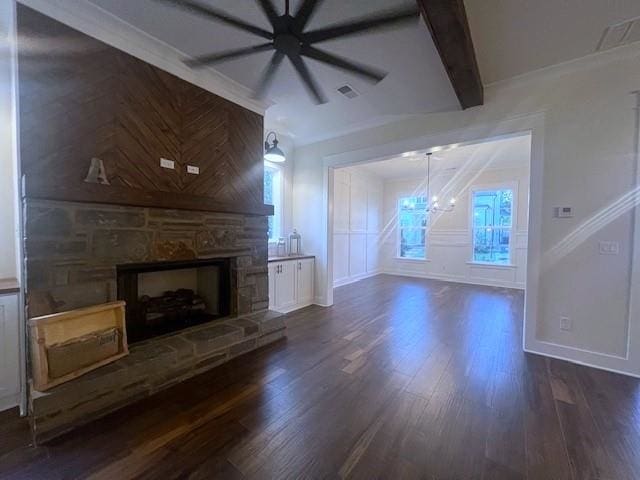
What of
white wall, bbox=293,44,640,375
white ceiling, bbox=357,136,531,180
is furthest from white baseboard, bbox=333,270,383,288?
white wall, bbox=293,44,640,375

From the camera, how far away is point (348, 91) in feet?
9.60

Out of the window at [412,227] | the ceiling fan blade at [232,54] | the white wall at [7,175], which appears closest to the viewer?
the ceiling fan blade at [232,54]

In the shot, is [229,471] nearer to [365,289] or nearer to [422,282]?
[365,289]

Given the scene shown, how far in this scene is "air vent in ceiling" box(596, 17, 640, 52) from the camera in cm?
210

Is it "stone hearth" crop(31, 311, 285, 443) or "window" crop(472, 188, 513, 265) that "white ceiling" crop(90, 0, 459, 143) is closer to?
"stone hearth" crop(31, 311, 285, 443)

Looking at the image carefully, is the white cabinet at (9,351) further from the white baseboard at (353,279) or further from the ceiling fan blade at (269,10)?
the white baseboard at (353,279)

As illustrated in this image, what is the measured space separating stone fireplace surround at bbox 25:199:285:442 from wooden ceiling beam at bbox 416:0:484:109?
2494 millimetres

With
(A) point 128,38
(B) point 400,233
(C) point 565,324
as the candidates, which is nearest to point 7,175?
(A) point 128,38

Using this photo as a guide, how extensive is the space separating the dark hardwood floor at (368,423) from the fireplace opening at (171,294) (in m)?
0.79

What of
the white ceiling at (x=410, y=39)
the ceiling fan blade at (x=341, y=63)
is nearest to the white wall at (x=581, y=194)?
the white ceiling at (x=410, y=39)

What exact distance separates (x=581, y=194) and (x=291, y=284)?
3.64m

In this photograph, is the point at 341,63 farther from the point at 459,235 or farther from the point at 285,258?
the point at 459,235

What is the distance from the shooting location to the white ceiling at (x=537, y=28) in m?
1.96

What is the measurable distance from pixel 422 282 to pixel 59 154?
6.76 m
